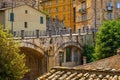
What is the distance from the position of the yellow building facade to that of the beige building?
101ft

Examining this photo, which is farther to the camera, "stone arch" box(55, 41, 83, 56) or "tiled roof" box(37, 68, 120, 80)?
"stone arch" box(55, 41, 83, 56)

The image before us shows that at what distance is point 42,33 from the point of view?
150 feet

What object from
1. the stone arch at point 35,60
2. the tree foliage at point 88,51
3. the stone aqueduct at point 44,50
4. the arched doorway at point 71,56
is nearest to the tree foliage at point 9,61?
the stone aqueduct at point 44,50

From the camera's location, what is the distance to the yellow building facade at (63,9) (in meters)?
82.4

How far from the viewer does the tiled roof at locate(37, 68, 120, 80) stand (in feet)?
32.4

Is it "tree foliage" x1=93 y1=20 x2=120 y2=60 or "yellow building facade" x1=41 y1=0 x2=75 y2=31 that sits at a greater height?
"yellow building facade" x1=41 y1=0 x2=75 y2=31

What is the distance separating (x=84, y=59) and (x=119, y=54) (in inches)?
1315

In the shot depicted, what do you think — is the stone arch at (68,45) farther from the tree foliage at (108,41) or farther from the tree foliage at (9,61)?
the tree foliage at (9,61)

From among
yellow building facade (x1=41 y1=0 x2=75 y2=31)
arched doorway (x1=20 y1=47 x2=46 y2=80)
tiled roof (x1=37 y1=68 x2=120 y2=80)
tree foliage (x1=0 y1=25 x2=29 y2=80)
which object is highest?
yellow building facade (x1=41 y1=0 x2=75 y2=31)

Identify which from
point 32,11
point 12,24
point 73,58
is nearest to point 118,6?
point 73,58

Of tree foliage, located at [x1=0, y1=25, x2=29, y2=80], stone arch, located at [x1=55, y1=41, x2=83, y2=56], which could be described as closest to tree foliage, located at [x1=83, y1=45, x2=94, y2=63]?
stone arch, located at [x1=55, y1=41, x2=83, y2=56]

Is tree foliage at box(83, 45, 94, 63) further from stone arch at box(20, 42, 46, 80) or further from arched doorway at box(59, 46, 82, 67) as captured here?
stone arch at box(20, 42, 46, 80)

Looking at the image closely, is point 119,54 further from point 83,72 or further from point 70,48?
point 70,48

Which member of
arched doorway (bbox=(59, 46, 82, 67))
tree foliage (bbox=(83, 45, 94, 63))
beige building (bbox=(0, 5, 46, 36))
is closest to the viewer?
beige building (bbox=(0, 5, 46, 36))
